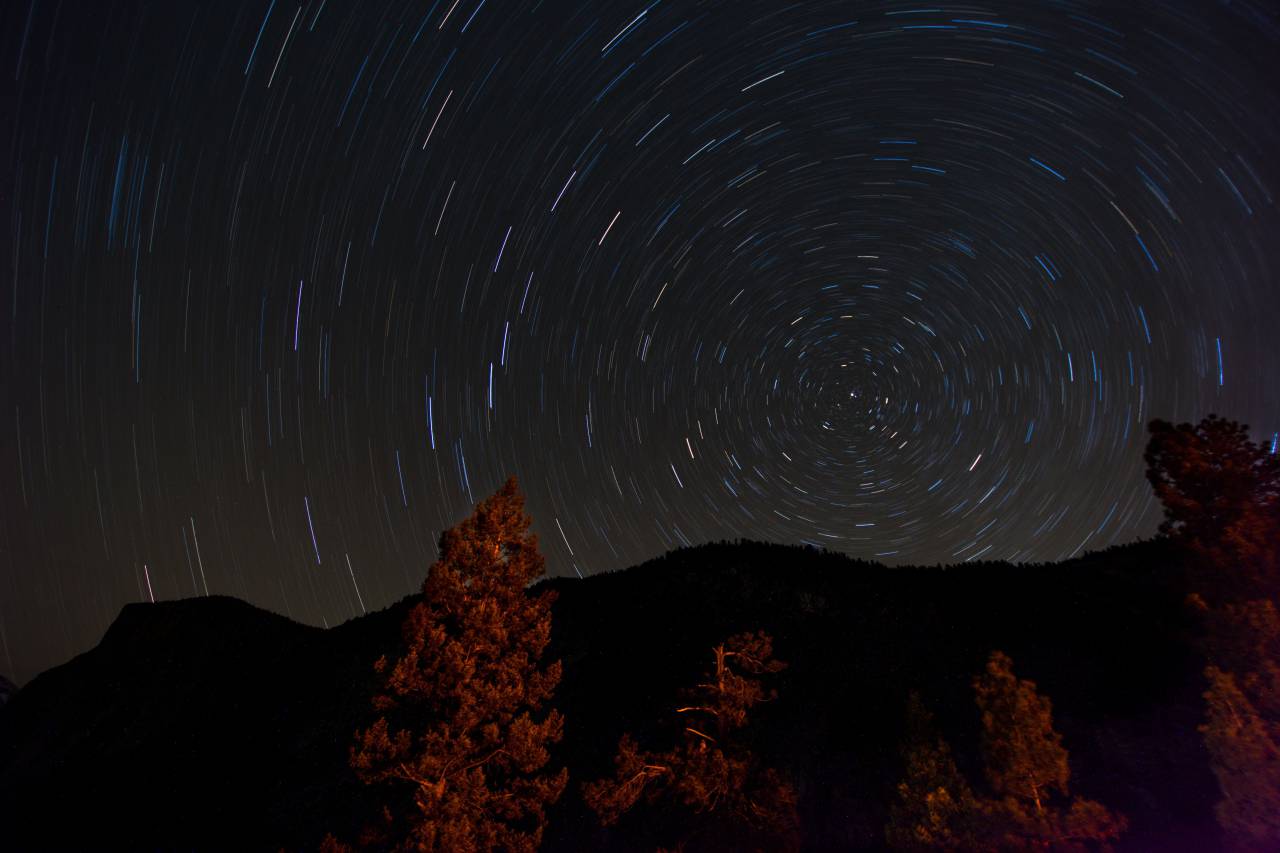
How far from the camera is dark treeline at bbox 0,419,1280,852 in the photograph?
1510 centimetres

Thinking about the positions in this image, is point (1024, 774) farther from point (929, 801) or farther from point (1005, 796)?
point (929, 801)

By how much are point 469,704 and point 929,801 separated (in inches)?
618

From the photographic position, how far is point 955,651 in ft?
134

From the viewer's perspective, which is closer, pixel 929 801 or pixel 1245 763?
pixel 1245 763

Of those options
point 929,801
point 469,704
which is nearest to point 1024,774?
point 929,801

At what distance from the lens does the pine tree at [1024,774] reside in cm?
1744

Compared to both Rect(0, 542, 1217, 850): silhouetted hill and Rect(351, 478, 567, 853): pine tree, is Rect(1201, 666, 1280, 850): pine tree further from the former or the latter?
Rect(351, 478, 567, 853): pine tree

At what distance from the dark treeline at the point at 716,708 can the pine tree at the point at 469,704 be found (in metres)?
0.08

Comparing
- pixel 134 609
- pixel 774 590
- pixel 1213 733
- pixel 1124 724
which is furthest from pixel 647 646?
pixel 134 609

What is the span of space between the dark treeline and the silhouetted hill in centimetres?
23

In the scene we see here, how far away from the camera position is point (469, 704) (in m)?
14.4

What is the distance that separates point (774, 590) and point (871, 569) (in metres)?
11.1

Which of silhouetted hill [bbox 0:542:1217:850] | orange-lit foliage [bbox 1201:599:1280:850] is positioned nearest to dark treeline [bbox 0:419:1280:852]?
orange-lit foliage [bbox 1201:599:1280:850]

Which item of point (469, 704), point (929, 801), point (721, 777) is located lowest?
point (929, 801)
